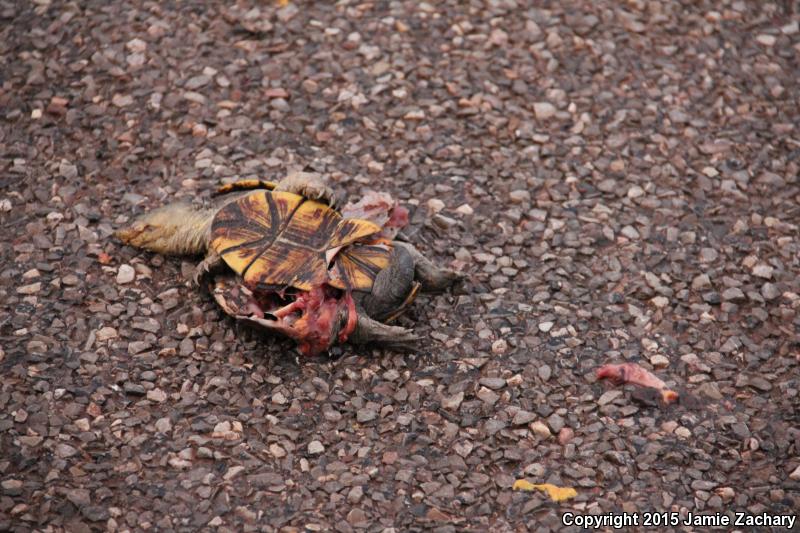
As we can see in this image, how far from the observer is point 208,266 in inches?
187

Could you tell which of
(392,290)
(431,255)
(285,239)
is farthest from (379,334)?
(431,255)

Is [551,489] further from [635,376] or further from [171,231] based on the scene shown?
[171,231]

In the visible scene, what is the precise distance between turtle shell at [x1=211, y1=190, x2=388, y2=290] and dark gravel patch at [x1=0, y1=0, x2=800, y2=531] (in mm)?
377

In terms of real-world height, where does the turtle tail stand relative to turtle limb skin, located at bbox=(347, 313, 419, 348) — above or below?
above

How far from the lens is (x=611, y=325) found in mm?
4945

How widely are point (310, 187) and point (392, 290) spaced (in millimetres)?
734

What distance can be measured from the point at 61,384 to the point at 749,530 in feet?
10.6

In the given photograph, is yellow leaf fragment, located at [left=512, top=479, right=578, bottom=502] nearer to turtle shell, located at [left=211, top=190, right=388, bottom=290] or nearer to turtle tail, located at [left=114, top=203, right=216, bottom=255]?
turtle shell, located at [left=211, top=190, right=388, bottom=290]

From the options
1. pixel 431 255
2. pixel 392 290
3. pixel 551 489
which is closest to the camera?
pixel 551 489

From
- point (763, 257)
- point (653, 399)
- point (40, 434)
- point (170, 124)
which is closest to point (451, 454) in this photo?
point (653, 399)

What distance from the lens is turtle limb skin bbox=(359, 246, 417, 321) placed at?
4664 mm

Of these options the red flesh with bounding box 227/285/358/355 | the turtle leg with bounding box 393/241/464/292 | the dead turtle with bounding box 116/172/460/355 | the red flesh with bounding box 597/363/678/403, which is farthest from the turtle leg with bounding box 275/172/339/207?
the red flesh with bounding box 597/363/678/403

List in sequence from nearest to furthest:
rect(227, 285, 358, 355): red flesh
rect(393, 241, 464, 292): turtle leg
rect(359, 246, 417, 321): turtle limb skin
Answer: rect(227, 285, 358, 355): red flesh, rect(359, 246, 417, 321): turtle limb skin, rect(393, 241, 464, 292): turtle leg

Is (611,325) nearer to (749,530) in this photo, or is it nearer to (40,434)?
(749,530)
